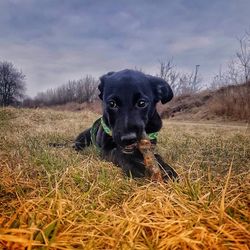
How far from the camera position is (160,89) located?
3.88 metres

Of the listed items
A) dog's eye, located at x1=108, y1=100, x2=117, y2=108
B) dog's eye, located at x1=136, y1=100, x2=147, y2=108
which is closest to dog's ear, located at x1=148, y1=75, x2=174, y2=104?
dog's eye, located at x1=136, y1=100, x2=147, y2=108

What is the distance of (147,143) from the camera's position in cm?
289

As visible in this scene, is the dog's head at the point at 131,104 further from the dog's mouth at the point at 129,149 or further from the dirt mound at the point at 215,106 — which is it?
the dirt mound at the point at 215,106

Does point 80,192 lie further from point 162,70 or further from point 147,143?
point 162,70

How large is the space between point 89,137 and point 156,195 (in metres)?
3.10

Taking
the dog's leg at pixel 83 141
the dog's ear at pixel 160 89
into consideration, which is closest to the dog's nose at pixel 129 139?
the dog's ear at pixel 160 89

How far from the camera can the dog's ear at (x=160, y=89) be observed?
3840 millimetres

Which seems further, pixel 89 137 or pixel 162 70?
pixel 162 70

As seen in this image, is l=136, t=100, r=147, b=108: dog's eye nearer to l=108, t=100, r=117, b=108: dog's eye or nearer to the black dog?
the black dog

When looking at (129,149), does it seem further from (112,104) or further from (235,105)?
(235,105)

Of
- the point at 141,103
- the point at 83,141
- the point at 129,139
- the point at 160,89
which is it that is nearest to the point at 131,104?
the point at 141,103

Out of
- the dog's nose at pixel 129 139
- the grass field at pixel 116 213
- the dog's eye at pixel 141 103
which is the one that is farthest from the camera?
the dog's eye at pixel 141 103

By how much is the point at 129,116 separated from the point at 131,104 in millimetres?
191

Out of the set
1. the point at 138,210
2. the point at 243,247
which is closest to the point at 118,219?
the point at 138,210
